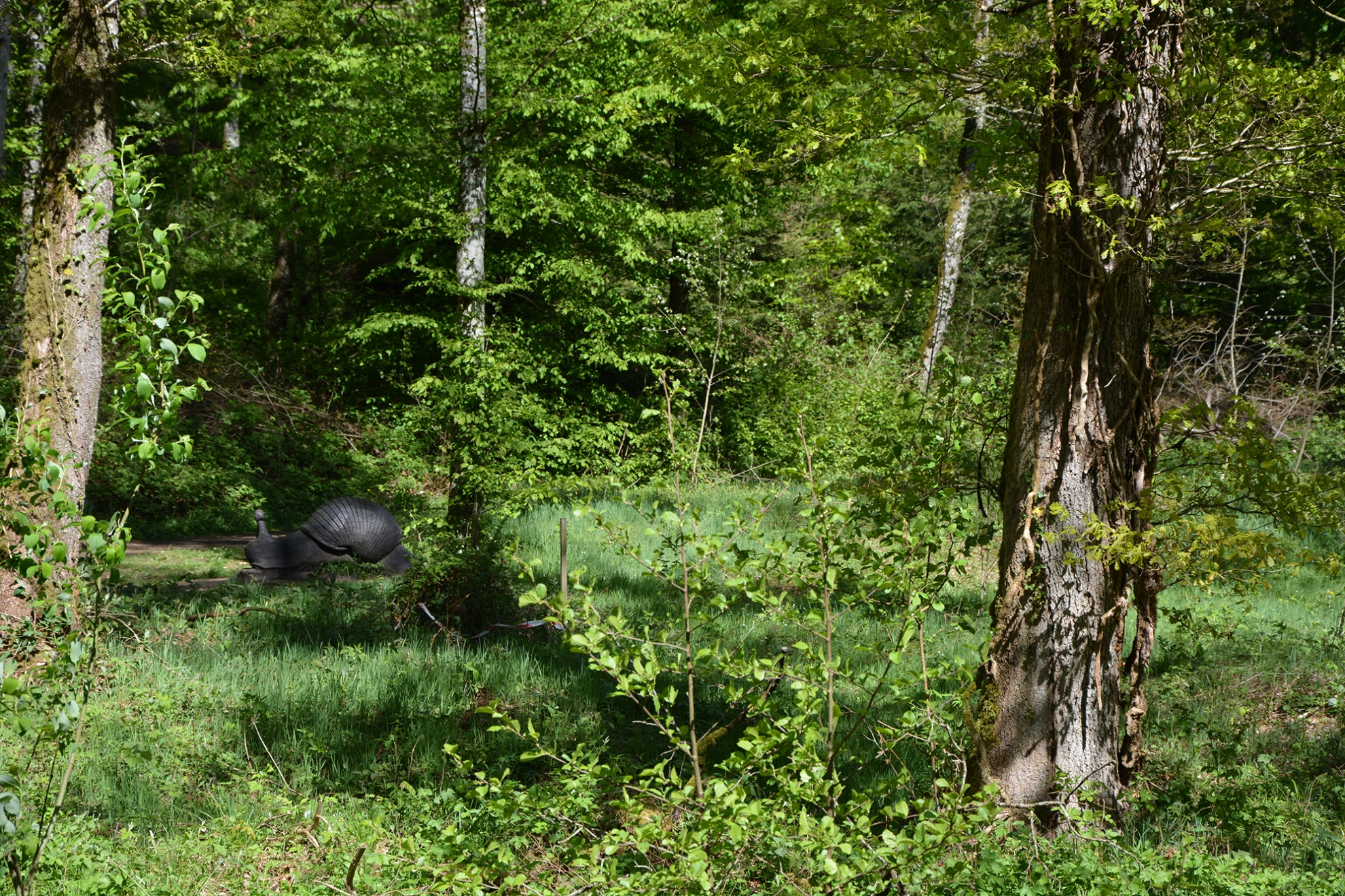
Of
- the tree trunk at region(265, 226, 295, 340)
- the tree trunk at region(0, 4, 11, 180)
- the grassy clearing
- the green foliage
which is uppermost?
the tree trunk at region(0, 4, 11, 180)

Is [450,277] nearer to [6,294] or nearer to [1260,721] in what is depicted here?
Result: [6,294]

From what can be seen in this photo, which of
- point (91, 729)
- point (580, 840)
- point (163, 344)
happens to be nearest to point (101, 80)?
point (91, 729)

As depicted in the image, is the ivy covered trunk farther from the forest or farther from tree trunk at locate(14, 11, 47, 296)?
tree trunk at locate(14, 11, 47, 296)

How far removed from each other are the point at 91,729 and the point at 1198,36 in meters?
6.17

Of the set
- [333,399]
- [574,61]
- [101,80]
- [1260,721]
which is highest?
[574,61]

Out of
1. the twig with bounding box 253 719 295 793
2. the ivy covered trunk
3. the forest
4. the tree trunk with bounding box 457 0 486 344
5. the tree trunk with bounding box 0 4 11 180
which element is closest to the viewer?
the forest

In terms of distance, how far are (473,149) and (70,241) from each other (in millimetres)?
4862

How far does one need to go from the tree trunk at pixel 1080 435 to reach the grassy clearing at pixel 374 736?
43 cm

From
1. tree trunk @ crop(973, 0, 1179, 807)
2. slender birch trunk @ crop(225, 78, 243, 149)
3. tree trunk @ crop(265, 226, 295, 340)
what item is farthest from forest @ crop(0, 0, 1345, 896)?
slender birch trunk @ crop(225, 78, 243, 149)

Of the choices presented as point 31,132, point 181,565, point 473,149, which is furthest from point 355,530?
point 31,132

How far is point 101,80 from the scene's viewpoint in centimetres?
599

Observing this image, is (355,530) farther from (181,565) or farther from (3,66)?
(3,66)

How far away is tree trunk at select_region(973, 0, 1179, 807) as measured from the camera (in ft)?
13.5

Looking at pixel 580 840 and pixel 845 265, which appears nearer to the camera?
pixel 580 840
